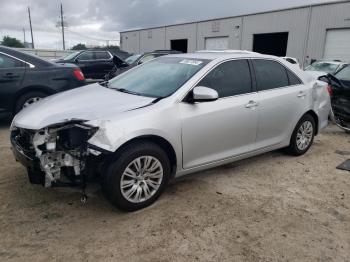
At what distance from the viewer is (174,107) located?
3494 millimetres

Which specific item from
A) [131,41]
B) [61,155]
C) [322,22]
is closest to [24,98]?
[61,155]

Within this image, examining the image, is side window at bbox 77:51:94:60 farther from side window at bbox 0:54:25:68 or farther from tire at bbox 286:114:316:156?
tire at bbox 286:114:316:156

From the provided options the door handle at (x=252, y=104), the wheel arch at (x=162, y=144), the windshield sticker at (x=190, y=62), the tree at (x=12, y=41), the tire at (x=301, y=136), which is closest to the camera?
the wheel arch at (x=162, y=144)

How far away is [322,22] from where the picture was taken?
886 inches

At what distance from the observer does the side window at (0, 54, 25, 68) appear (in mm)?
6085

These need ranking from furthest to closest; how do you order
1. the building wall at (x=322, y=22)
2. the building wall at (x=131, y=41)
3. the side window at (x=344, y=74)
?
1. the building wall at (x=131, y=41)
2. the building wall at (x=322, y=22)
3. the side window at (x=344, y=74)

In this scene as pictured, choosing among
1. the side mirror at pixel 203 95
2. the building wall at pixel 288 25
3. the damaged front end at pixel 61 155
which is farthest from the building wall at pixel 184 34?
the damaged front end at pixel 61 155

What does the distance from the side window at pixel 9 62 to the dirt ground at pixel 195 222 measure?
2464 mm

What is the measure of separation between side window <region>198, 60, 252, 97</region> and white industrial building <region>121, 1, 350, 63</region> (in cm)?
2047

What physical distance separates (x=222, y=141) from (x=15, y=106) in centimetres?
421

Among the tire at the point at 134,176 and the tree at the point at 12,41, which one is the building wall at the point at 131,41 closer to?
the tree at the point at 12,41

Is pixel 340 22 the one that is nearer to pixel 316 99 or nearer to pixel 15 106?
pixel 316 99

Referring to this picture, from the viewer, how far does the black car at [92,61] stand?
13.9 metres

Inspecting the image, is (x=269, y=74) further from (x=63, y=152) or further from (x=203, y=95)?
(x=63, y=152)
